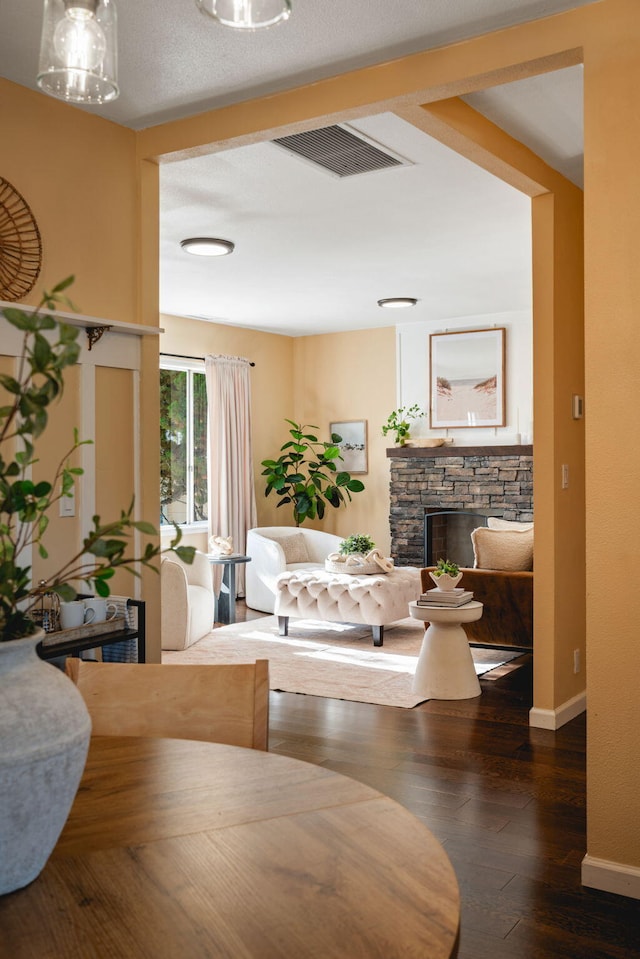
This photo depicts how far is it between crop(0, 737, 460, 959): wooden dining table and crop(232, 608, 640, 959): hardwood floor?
4.33 ft

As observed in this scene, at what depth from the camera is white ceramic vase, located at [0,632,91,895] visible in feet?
3.12

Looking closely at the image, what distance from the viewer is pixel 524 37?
292cm

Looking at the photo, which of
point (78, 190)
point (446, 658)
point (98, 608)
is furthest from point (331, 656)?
point (78, 190)

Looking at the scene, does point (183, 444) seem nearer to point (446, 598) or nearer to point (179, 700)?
point (446, 598)

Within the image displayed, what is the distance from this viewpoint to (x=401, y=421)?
30.5 ft

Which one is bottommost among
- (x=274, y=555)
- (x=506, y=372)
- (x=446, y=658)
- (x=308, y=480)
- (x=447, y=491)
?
(x=446, y=658)

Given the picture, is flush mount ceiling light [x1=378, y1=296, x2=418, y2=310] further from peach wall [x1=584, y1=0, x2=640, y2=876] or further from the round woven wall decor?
peach wall [x1=584, y1=0, x2=640, y2=876]

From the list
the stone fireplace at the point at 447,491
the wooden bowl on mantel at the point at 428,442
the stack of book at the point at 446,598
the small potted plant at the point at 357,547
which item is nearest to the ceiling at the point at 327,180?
the wooden bowl on mantel at the point at 428,442

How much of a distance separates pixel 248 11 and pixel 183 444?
7.42 metres

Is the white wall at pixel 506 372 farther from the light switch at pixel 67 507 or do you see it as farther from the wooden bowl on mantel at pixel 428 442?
the light switch at pixel 67 507

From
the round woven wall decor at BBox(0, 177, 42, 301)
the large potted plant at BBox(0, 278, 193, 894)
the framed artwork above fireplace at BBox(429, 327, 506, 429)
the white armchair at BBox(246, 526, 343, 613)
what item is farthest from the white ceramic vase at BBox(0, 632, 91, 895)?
the framed artwork above fireplace at BBox(429, 327, 506, 429)

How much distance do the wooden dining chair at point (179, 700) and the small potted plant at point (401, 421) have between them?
24.5ft

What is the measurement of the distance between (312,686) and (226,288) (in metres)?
3.62

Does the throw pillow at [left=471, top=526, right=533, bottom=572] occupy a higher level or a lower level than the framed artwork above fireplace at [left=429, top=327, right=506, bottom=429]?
lower
